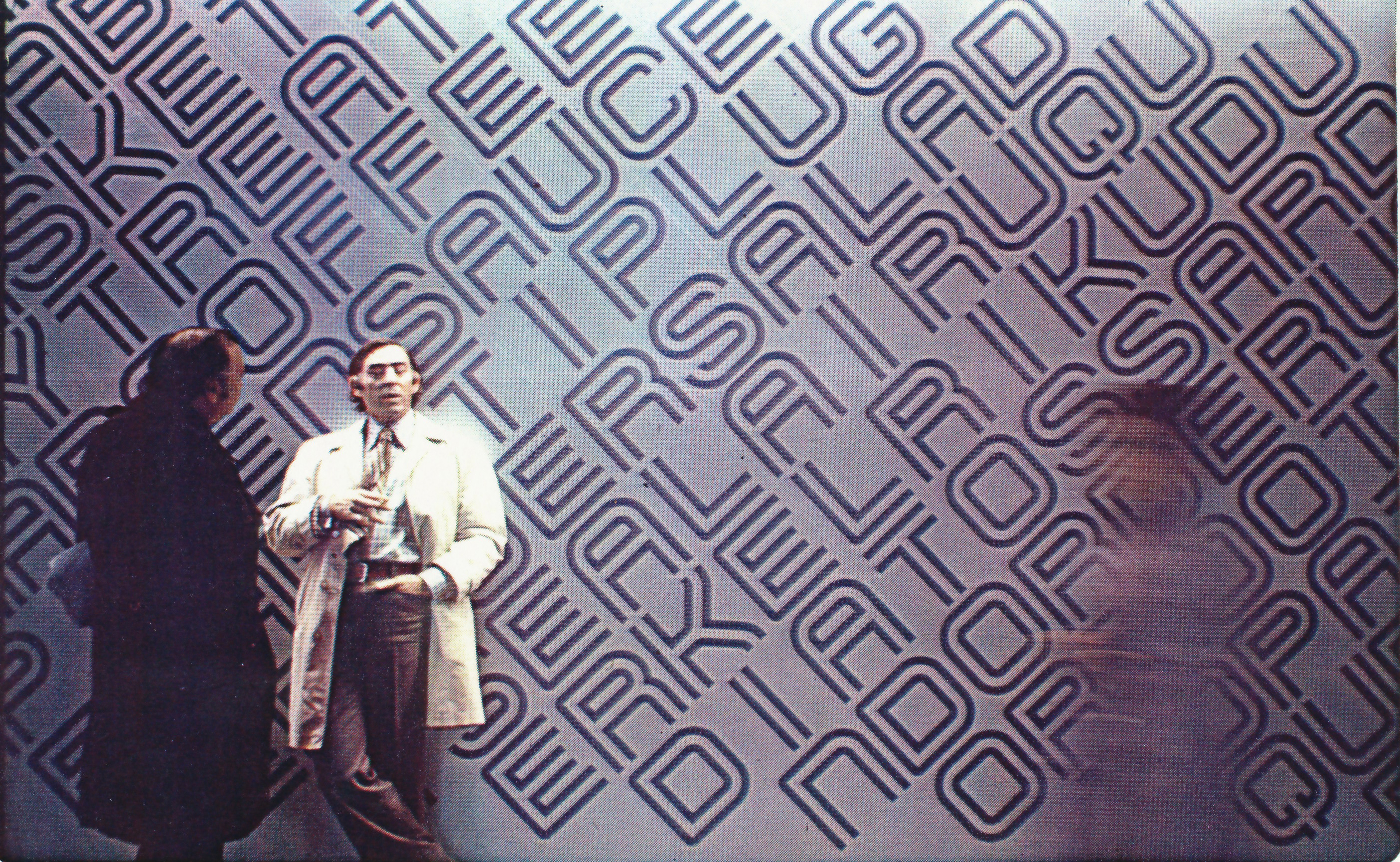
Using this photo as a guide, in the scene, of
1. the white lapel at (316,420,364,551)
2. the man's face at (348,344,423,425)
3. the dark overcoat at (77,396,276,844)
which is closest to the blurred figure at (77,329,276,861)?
the dark overcoat at (77,396,276,844)

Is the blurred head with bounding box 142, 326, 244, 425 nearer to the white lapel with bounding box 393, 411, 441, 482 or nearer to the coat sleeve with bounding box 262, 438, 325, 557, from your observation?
the coat sleeve with bounding box 262, 438, 325, 557

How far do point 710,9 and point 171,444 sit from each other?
6.94 ft

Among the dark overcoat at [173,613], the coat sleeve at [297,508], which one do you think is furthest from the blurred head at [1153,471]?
the dark overcoat at [173,613]

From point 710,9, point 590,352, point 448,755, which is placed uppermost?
point 710,9

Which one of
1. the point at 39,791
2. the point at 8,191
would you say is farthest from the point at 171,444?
the point at 39,791

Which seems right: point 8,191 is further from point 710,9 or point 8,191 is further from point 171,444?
point 710,9

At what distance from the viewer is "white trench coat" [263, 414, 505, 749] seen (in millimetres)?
2895

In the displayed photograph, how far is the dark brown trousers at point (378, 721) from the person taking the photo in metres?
2.87

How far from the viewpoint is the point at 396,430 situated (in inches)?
116

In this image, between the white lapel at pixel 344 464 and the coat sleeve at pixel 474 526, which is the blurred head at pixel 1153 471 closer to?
the coat sleeve at pixel 474 526

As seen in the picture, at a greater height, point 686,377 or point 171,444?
point 171,444

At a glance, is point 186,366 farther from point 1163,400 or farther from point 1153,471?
point 1163,400

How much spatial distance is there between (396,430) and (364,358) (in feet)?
0.80

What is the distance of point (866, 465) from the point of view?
9.99 ft
